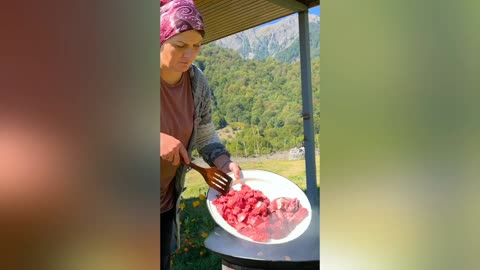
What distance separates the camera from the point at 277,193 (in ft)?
4.23

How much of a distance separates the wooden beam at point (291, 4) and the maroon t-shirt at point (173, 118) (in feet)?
1.20

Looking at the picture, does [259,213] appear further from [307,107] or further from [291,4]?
[291,4]

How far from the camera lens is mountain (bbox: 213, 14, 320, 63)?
1.26 m

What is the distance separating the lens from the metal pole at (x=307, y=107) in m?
1.26

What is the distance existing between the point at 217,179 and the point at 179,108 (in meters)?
0.24

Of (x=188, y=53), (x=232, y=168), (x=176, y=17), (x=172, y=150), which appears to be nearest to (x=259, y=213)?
(x=232, y=168)

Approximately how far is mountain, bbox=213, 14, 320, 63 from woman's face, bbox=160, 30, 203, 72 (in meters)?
0.12

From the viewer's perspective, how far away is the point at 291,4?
4.18 ft
